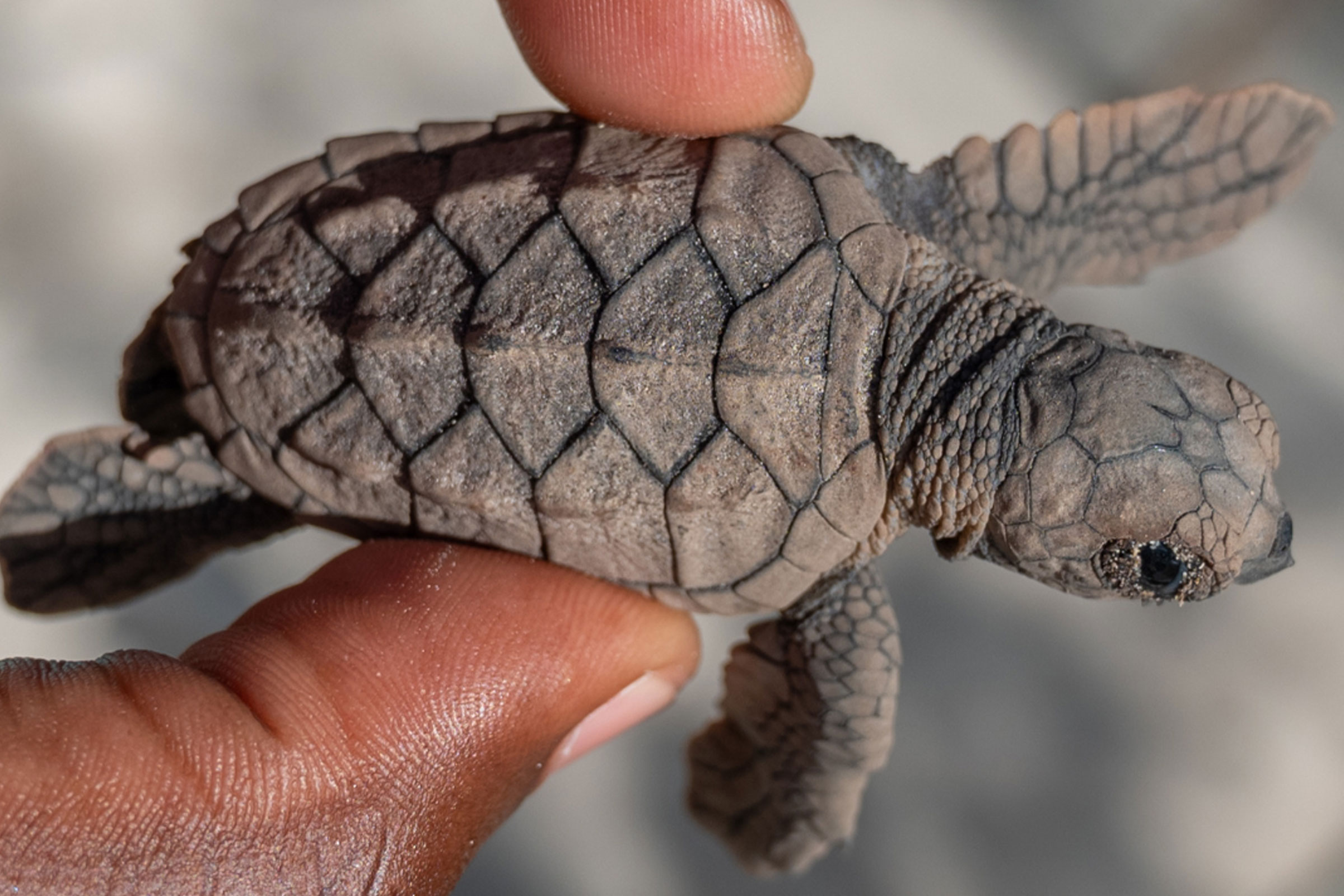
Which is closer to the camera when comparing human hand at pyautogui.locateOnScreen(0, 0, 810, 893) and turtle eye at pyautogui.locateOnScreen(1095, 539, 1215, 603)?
human hand at pyautogui.locateOnScreen(0, 0, 810, 893)

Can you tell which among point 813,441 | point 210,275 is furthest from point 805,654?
point 210,275

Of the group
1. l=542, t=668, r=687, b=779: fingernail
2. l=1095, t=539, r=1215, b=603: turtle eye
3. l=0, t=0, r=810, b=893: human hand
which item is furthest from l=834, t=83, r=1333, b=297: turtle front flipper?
l=542, t=668, r=687, b=779: fingernail

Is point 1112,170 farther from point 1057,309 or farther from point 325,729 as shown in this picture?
point 325,729

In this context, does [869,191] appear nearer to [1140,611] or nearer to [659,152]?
[659,152]

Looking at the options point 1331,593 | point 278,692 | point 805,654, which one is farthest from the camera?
point 1331,593

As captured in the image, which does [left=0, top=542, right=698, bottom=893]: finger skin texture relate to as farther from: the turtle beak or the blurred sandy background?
the blurred sandy background

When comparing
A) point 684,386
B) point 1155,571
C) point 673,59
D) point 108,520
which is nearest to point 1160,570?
point 1155,571
